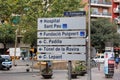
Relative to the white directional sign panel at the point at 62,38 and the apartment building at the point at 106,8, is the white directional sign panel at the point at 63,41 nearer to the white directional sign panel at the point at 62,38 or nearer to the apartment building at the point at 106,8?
the white directional sign panel at the point at 62,38

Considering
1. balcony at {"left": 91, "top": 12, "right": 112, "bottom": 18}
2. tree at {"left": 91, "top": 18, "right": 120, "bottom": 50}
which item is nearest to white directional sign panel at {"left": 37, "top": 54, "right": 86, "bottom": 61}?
tree at {"left": 91, "top": 18, "right": 120, "bottom": 50}

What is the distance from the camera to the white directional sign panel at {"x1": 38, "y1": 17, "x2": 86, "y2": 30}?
12.1 metres

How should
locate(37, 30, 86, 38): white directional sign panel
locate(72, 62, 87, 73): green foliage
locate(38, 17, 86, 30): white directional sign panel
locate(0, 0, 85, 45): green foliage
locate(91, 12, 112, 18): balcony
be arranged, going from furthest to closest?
locate(91, 12, 112, 18): balcony < locate(0, 0, 85, 45): green foliage < locate(72, 62, 87, 73): green foliage < locate(37, 30, 86, 38): white directional sign panel < locate(38, 17, 86, 30): white directional sign panel

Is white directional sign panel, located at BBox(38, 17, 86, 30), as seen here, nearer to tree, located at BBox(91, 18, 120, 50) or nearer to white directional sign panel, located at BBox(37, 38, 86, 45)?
white directional sign panel, located at BBox(37, 38, 86, 45)

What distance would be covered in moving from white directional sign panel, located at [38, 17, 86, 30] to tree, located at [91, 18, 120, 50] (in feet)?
227

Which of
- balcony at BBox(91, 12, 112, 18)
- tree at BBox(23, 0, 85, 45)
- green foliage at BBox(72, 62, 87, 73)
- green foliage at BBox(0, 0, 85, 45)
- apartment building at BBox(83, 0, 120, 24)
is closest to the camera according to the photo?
green foliage at BBox(72, 62, 87, 73)

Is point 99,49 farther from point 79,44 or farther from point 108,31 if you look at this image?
point 79,44

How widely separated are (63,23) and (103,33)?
233 ft

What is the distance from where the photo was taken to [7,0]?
91.8ft

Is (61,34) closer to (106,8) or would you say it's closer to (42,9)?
(42,9)

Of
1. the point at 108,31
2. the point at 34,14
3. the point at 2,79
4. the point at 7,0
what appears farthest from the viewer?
the point at 108,31

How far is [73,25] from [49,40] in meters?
0.90

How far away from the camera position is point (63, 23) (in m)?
12.3

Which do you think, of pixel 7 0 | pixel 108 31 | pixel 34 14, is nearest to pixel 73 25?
pixel 7 0
